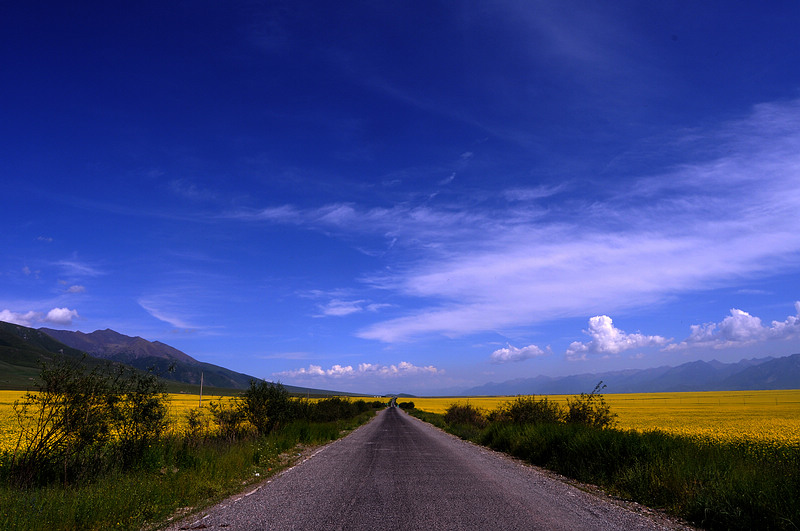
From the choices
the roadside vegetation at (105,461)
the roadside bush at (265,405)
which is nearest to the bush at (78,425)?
the roadside vegetation at (105,461)

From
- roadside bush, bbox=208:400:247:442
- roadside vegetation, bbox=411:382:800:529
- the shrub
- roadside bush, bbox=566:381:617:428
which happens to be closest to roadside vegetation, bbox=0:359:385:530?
roadside bush, bbox=208:400:247:442

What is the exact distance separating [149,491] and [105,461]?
8.39 feet

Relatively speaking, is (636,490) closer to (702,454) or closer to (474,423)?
(702,454)

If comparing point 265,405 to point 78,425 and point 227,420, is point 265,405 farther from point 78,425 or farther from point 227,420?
point 78,425

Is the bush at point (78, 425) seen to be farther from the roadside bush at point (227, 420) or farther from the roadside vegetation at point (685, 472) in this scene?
the roadside vegetation at point (685, 472)

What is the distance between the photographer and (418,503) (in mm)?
7828

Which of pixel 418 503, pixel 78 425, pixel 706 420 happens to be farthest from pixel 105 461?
pixel 706 420

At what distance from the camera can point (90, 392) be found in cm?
930

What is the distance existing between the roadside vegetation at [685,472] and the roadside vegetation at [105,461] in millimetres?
8937

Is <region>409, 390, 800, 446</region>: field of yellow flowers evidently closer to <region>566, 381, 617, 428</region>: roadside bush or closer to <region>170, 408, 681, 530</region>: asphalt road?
<region>566, 381, 617, 428</region>: roadside bush

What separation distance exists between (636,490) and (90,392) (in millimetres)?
12116

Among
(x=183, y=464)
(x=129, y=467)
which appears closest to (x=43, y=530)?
(x=129, y=467)

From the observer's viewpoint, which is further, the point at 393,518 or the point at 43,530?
the point at 393,518

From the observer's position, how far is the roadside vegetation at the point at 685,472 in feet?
22.1
